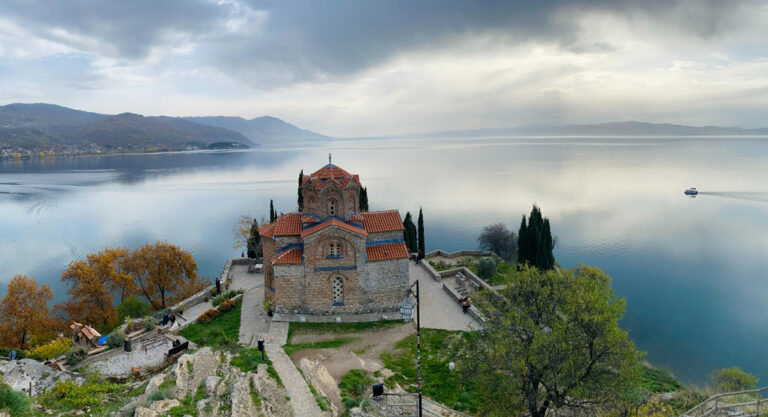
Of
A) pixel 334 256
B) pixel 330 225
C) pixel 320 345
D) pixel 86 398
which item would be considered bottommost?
pixel 320 345

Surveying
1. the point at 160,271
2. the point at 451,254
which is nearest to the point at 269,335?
the point at 160,271

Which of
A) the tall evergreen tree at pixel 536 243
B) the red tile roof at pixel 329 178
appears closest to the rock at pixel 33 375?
the red tile roof at pixel 329 178

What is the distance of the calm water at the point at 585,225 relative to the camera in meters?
32.0

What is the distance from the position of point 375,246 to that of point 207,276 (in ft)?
81.6

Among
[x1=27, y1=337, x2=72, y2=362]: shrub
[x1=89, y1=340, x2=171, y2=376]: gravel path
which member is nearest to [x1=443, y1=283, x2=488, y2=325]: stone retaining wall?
[x1=89, y1=340, x2=171, y2=376]: gravel path

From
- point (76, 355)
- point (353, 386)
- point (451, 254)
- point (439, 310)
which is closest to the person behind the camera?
point (353, 386)

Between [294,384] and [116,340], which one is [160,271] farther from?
[294,384]

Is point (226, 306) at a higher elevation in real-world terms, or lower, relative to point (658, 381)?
higher

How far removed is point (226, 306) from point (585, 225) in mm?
50726

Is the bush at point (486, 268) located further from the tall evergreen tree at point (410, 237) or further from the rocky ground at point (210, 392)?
the rocky ground at point (210, 392)

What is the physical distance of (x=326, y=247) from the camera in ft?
77.6

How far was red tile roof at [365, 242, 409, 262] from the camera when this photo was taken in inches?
949

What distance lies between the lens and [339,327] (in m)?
22.7

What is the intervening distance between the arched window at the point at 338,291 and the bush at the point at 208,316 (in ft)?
23.0
